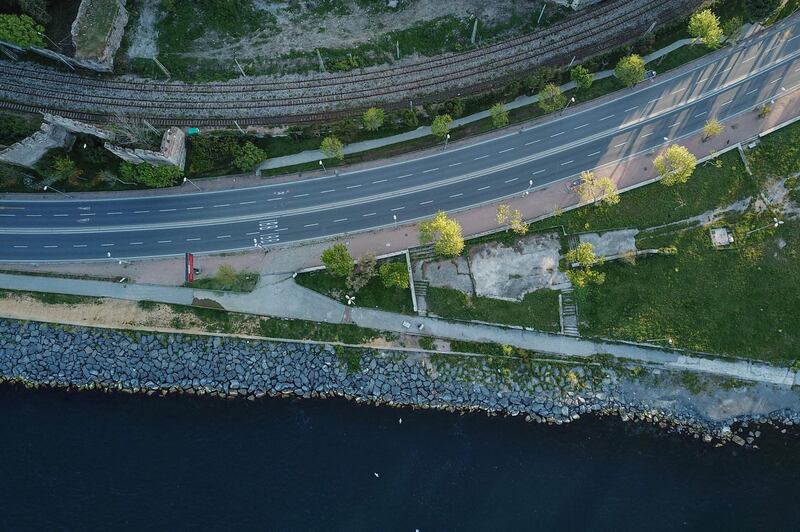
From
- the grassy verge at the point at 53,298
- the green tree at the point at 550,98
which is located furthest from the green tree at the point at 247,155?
the green tree at the point at 550,98

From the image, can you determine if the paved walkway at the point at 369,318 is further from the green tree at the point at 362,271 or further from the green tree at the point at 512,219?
the green tree at the point at 512,219

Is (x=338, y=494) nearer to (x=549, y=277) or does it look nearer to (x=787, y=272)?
(x=549, y=277)

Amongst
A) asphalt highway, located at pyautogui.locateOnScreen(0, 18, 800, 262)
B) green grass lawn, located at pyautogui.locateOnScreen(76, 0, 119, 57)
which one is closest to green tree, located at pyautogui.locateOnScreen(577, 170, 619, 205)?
asphalt highway, located at pyautogui.locateOnScreen(0, 18, 800, 262)

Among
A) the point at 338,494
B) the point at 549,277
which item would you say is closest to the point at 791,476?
the point at 549,277

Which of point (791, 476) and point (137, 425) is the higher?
point (137, 425)

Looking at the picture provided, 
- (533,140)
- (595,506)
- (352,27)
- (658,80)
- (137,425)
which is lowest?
(595,506)

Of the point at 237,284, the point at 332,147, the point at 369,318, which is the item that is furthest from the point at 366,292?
the point at 332,147

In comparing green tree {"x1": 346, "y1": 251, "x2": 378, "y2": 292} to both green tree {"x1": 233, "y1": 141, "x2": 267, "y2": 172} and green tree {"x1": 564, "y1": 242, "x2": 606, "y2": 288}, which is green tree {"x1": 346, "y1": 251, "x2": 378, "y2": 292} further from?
green tree {"x1": 564, "y1": 242, "x2": 606, "y2": 288}
